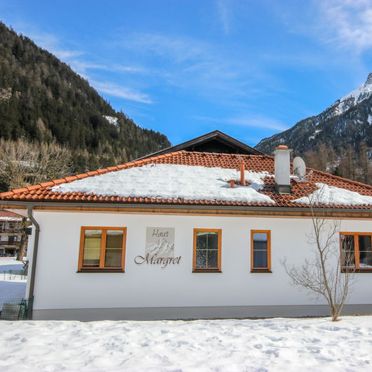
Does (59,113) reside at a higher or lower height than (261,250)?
higher

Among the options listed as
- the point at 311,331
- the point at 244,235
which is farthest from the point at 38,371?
the point at 244,235

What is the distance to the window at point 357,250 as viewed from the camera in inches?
404

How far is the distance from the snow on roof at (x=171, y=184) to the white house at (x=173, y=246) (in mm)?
58

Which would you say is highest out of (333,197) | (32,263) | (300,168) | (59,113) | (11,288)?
(59,113)

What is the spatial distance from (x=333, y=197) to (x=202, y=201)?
4.31 metres

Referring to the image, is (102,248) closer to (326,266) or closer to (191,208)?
(191,208)

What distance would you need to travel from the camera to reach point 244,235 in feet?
32.3

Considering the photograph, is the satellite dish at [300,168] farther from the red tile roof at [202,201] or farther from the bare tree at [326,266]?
the bare tree at [326,266]

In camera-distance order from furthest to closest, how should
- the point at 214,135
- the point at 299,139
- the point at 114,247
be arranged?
the point at 299,139 → the point at 214,135 → the point at 114,247

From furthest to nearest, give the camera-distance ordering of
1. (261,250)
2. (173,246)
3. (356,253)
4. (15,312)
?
1. (356,253)
2. (261,250)
3. (173,246)
4. (15,312)

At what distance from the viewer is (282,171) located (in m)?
11.2

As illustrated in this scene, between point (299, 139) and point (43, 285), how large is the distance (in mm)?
142866

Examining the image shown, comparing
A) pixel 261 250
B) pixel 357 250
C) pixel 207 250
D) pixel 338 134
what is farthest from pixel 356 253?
pixel 338 134

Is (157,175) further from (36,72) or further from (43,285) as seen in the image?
(36,72)
